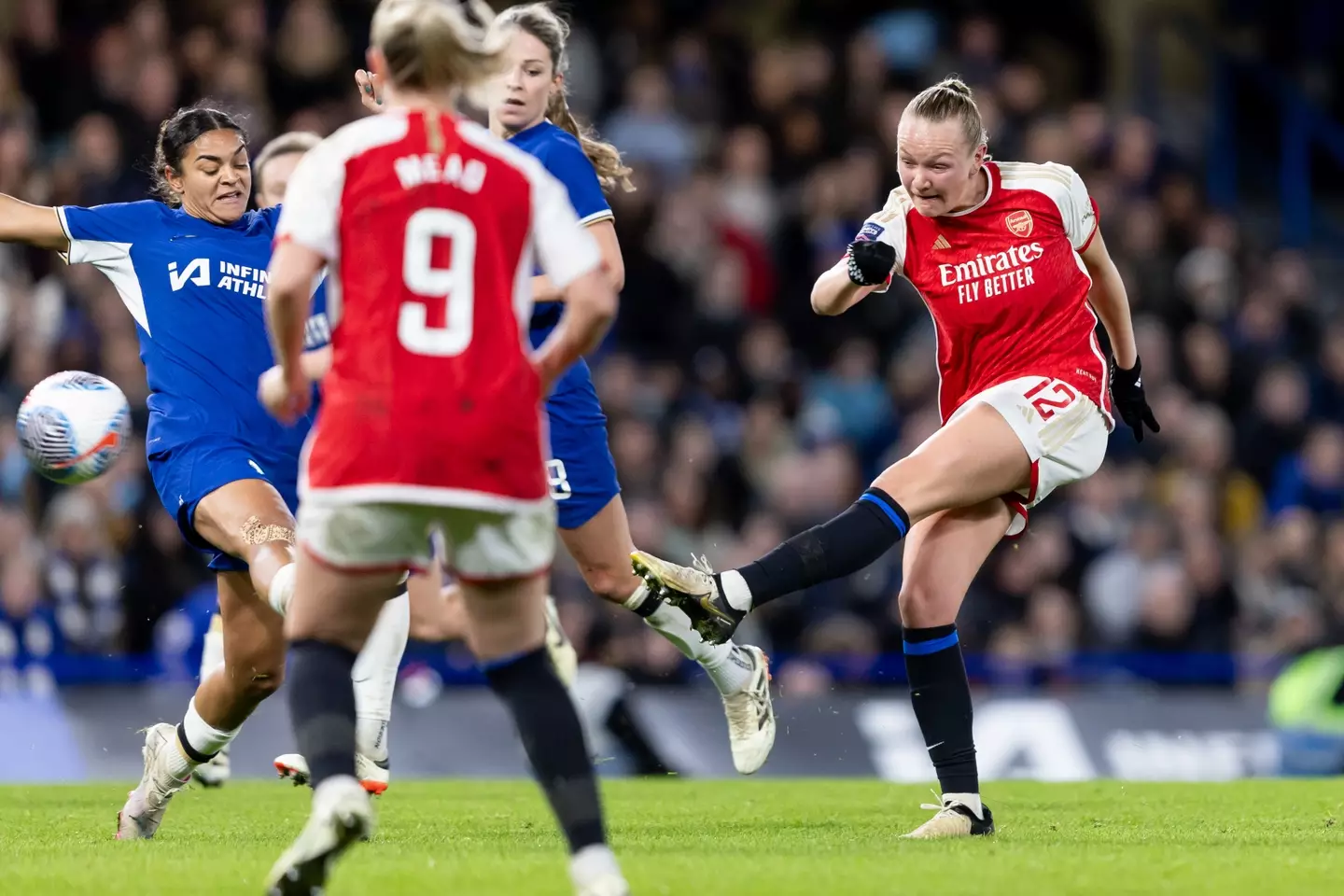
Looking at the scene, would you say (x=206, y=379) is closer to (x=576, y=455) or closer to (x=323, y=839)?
(x=576, y=455)

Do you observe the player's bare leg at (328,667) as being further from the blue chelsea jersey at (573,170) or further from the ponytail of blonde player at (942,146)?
the ponytail of blonde player at (942,146)

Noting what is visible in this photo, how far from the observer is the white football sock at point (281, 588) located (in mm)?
6027

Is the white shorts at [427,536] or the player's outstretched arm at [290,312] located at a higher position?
the player's outstretched arm at [290,312]

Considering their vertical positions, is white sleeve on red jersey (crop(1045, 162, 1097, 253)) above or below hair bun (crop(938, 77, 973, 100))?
below

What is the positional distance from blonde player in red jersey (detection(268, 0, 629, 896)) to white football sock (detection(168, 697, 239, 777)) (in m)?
2.09

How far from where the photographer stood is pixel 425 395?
4297 mm

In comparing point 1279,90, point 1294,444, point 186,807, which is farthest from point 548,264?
point 1279,90

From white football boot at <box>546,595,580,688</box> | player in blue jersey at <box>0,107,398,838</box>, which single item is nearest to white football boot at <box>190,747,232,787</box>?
white football boot at <box>546,595,580,688</box>

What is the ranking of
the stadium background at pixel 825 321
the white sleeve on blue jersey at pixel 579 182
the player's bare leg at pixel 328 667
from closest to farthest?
the player's bare leg at pixel 328 667 → the white sleeve on blue jersey at pixel 579 182 → the stadium background at pixel 825 321

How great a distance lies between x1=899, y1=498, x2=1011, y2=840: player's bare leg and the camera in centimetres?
649

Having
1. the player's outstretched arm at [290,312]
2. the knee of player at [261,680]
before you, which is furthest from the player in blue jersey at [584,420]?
the player's outstretched arm at [290,312]

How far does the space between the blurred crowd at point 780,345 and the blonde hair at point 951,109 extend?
5.54m

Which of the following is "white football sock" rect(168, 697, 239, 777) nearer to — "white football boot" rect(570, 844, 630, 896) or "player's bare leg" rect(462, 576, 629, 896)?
"player's bare leg" rect(462, 576, 629, 896)

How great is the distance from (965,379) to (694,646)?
1.41m
